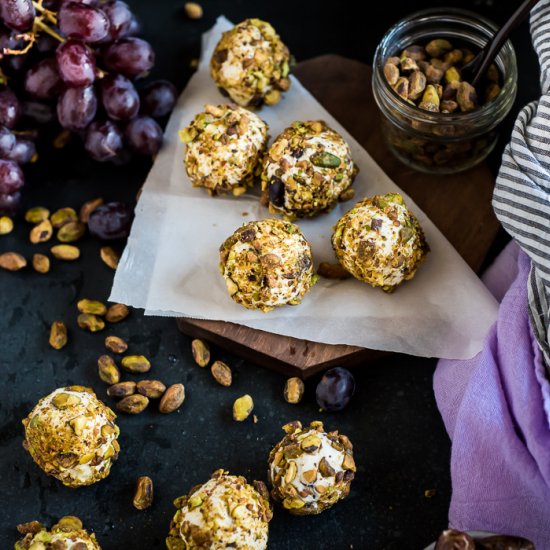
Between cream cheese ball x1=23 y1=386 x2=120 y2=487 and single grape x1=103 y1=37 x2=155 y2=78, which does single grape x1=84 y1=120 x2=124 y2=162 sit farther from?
cream cheese ball x1=23 y1=386 x2=120 y2=487

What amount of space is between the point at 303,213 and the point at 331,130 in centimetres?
17

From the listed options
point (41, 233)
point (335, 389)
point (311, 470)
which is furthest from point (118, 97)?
point (311, 470)

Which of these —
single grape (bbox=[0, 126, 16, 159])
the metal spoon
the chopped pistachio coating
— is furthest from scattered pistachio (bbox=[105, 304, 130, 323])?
the metal spoon

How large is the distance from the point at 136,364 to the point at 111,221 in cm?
29

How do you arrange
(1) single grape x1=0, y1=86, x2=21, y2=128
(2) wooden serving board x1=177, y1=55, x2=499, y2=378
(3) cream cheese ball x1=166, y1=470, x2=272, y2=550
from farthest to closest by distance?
1. (1) single grape x1=0, y1=86, x2=21, y2=128
2. (2) wooden serving board x1=177, y1=55, x2=499, y2=378
3. (3) cream cheese ball x1=166, y1=470, x2=272, y2=550

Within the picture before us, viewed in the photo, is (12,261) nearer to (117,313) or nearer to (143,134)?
(117,313)

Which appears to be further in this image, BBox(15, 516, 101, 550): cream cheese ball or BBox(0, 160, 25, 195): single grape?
BBox(0, 160, 25, 195): single grape

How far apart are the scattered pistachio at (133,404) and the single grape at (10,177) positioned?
18.8 inches

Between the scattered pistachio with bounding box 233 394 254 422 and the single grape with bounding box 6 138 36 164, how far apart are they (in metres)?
0.65

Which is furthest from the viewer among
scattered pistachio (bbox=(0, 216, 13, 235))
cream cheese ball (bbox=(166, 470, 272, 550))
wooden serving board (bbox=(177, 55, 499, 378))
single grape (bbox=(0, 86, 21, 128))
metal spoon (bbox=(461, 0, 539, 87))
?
scattered pistachio (bbox=(0, 216, 13, 235))

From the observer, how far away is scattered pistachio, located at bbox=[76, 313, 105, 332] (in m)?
1.69

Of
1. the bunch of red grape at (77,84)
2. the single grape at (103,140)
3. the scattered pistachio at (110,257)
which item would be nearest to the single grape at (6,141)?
the bunch of red grape at (77,84)

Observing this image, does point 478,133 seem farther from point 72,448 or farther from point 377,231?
point 72,448

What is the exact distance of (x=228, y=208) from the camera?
1.70 metres
